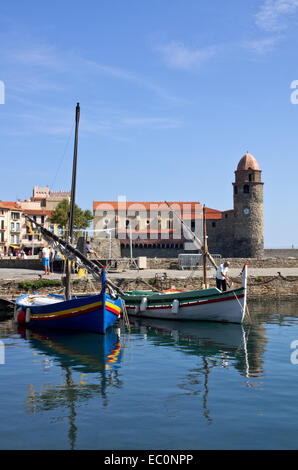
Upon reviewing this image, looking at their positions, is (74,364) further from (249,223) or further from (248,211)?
(248,211)

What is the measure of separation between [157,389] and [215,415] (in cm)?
221

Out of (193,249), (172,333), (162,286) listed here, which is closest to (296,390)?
(172,333)

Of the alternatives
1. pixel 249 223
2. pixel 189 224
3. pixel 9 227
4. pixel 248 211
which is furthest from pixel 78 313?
pixel 9 227

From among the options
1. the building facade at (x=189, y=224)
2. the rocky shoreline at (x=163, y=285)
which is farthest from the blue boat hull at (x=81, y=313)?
the building facade at (x=189, y=224)

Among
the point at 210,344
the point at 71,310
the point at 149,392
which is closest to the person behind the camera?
the point at 149,392

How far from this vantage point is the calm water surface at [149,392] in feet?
27.1

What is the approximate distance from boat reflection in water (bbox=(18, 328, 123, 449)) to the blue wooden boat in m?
Answer: 0.38

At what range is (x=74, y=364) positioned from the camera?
1422cm

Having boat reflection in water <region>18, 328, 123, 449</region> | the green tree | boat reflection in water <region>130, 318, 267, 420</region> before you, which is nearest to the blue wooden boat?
boat reflection in water <region>18, 328, 123, 449</region>

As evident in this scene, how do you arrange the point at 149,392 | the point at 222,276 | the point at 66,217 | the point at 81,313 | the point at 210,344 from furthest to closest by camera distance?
the point at 66,217 < the point at 222,276 < the point at 81,313 < the point at 210,344 < the point at 149,392

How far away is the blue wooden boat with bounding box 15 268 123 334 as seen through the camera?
63.7 feet

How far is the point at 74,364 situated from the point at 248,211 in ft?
239

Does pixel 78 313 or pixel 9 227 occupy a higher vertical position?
pixel 9 227
